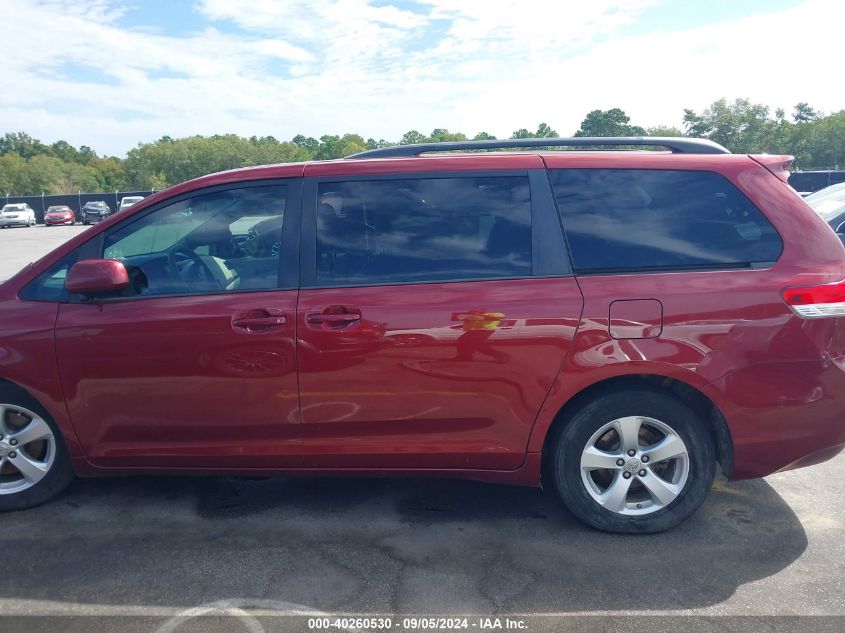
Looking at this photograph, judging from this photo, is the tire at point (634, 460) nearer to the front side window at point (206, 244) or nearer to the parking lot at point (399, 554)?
the parking lot at point (399, 554)

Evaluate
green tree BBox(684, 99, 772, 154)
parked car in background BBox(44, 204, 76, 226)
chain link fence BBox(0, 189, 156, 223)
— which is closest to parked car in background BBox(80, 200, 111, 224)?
parked car in background BBox(44, 204, 76, 226)

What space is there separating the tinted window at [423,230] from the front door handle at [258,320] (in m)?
0.26

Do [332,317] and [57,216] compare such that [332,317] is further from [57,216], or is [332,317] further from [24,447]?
[57,216]

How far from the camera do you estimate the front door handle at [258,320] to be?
11.1 ft

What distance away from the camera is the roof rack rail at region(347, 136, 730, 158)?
12.4 feet

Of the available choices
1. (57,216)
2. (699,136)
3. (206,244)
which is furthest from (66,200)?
(206,244)

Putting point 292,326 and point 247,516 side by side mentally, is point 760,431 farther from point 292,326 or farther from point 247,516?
point 247,516

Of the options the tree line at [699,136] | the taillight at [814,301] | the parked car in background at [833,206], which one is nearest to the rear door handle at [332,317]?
the taillight at [814,301]

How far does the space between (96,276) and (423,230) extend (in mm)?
1587

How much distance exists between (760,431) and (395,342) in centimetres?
177

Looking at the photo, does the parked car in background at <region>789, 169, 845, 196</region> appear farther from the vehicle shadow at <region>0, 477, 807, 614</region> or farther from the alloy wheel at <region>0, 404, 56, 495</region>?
the alloy wheel at <region>0, 404, 56, 495</region>

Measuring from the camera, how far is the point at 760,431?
3352mm

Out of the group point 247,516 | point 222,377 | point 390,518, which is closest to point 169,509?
point 247,516

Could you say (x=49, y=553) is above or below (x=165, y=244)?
below
